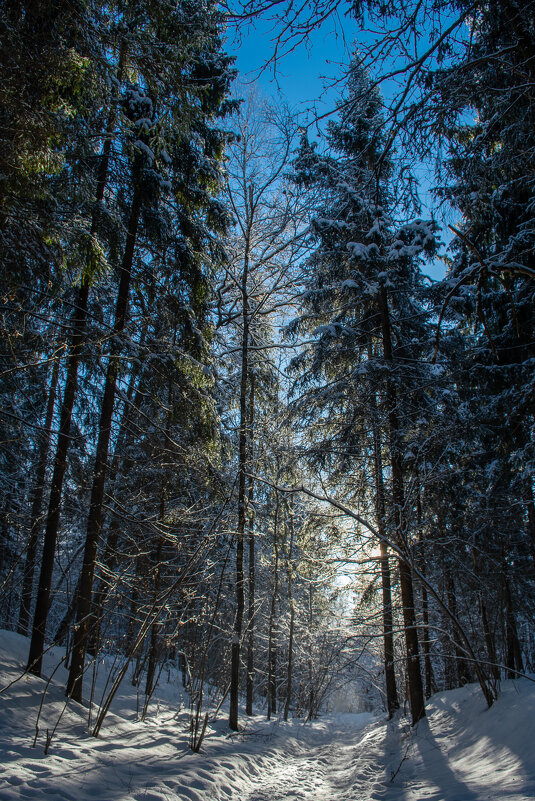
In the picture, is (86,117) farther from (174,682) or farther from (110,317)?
(174,682)

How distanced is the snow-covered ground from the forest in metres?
0.35

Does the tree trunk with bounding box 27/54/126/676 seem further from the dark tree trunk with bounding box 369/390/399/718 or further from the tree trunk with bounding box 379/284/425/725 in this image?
the tree trunk with bounding box 379/284/425/725

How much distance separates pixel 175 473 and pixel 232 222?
19.1ft

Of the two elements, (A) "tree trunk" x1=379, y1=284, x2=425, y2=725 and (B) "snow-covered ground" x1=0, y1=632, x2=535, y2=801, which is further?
(A) "tree trunk" x1=379, y1=284, x2=425, y2=725

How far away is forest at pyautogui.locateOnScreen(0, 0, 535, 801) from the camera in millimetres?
4520

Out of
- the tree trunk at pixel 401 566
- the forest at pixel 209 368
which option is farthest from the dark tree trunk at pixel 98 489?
the tree trunk at pixel 401 566

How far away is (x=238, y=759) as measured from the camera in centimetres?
621

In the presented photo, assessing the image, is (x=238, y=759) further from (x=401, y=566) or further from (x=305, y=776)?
(x=401, y=566)

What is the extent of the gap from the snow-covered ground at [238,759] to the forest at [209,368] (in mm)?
351

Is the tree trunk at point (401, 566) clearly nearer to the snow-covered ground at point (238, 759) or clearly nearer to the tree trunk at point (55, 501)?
the snow-covered ground at point (238, 759)

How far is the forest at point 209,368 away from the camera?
14.8ft

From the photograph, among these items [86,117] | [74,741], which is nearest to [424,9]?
[86,117]

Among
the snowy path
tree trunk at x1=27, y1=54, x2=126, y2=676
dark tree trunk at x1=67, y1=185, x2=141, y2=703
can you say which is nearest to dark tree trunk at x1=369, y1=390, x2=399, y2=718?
the snowy path

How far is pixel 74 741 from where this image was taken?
5.10 m
